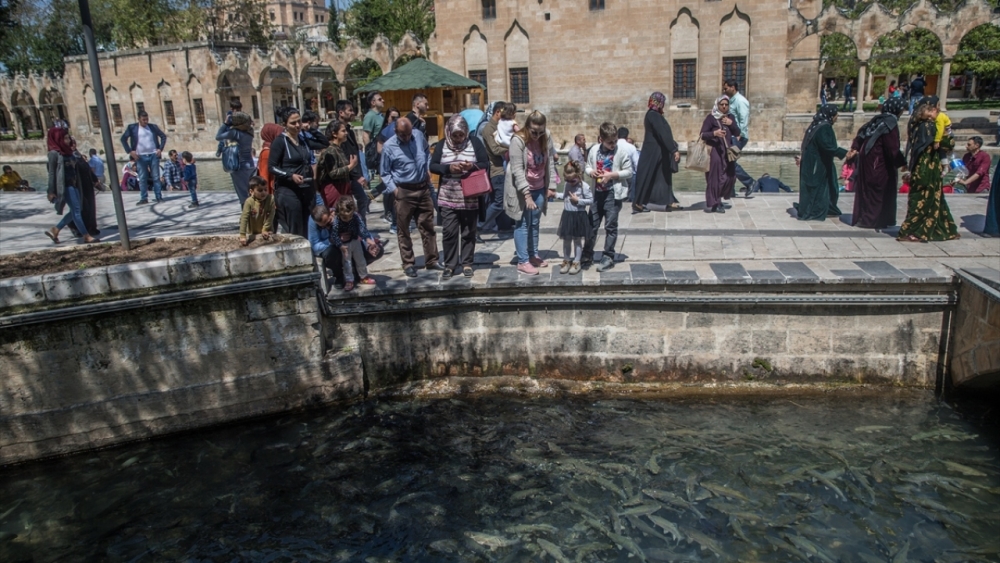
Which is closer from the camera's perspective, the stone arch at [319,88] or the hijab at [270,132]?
the hijab at [270,132]

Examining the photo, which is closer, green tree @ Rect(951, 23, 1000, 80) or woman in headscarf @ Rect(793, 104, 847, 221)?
woman in headscarf @ Rect(793, 104, 847, 221)

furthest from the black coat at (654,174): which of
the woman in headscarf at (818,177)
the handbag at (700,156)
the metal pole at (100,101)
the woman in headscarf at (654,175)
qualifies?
the metal pole at (100,101)

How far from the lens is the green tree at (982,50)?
3105cm

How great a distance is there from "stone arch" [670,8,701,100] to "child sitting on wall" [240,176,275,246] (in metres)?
21.9

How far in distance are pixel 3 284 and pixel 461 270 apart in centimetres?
417

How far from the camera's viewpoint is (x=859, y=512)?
5902 millimetres

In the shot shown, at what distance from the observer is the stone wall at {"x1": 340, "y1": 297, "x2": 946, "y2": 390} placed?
7.42 m

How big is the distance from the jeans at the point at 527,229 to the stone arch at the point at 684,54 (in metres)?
20.7

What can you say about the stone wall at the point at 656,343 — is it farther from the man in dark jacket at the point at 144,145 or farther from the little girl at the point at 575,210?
the man in dark jacket at the point at 144,145

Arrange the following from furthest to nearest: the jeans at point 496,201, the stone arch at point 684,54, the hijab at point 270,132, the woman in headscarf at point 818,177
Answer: the stone arch at point 684,54
the woman in headscarf at point 818,177
the jeans at point 496,201
the hijab at point 270,132

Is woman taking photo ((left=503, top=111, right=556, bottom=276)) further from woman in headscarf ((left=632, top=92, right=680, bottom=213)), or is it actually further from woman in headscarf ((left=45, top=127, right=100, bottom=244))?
woman in headscarf ((left=45, top=127, right=100, bottom=244))

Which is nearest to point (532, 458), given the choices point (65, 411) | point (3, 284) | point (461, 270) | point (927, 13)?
point (461, 270)

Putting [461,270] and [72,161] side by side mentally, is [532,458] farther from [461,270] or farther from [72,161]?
[72,161]

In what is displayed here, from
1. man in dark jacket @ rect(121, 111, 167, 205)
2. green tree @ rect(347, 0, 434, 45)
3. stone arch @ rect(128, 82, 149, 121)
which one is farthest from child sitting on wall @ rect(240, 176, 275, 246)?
stone arch @ rect(128, 82, 149, 121)
